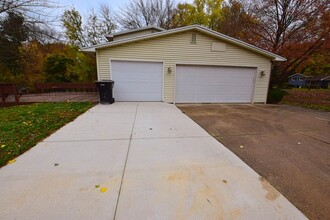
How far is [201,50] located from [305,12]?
7800 millimetres

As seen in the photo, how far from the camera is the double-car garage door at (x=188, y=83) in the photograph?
789 centimetres

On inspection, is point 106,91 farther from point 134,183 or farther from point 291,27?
point 291,27

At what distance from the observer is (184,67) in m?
8.28

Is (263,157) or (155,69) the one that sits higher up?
(155,69)

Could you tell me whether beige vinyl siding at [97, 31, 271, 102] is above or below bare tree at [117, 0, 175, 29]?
below

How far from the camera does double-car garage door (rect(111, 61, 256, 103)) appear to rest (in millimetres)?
7891

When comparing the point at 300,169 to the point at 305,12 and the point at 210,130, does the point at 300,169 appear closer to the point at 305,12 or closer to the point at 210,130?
the point at 210,130

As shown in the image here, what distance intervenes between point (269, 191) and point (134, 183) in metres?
1.62

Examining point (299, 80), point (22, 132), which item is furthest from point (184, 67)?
point (299, 80)

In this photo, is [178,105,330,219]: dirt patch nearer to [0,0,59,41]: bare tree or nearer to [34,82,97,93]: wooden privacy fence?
[0,0,59,41]: bare tree

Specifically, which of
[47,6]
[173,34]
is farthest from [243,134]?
[47,6]

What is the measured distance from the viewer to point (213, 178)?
85.3 inches

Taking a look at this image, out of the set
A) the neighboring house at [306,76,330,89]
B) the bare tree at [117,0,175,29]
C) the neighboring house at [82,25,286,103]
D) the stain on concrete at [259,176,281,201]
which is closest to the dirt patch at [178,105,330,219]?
the stain on concrete at [259,176,281,201]

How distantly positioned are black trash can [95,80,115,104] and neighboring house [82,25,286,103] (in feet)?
1.93
